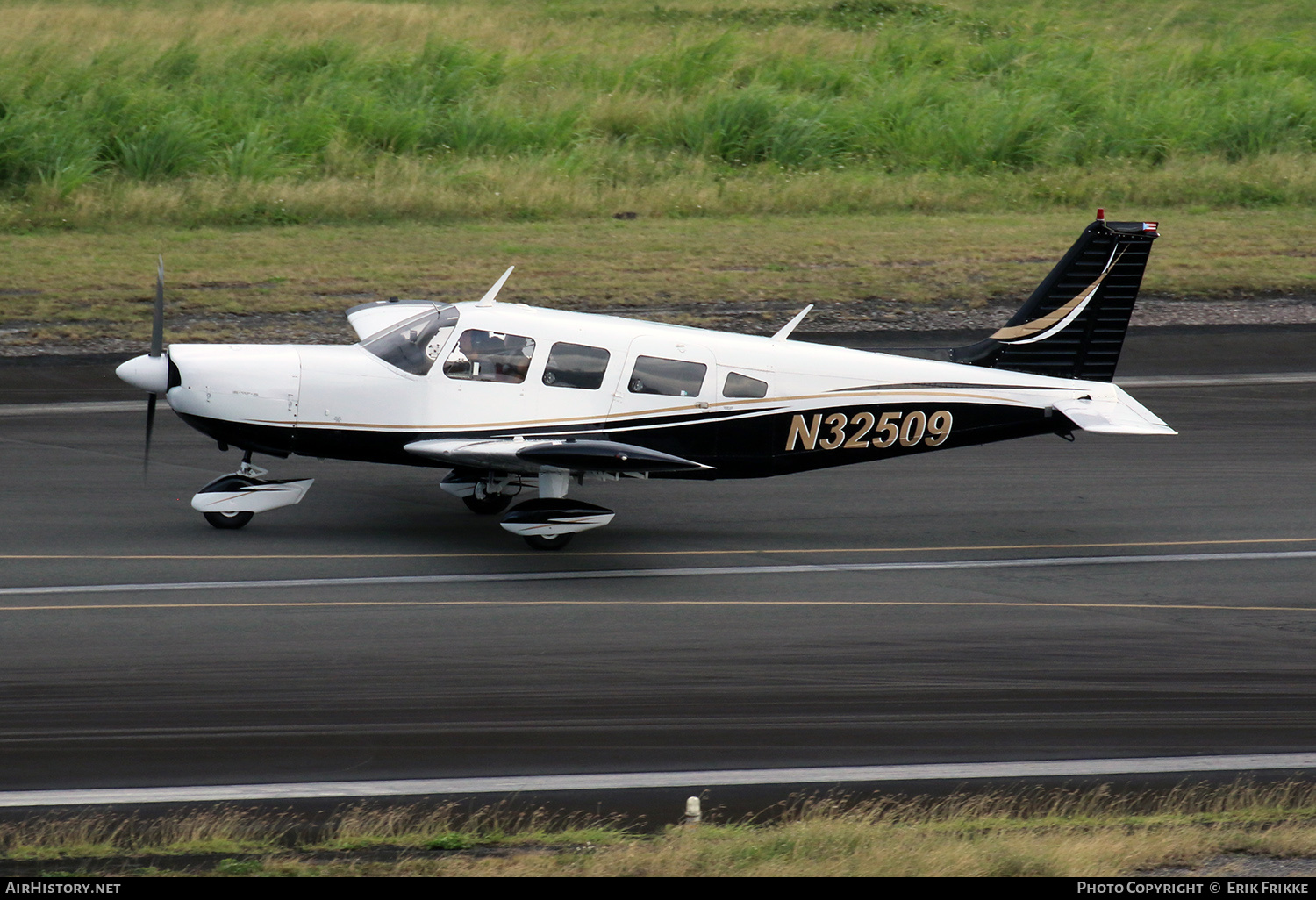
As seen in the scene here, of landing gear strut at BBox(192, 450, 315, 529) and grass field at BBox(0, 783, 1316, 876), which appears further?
landing gear strut at BBox(192, 450, 315, 529)

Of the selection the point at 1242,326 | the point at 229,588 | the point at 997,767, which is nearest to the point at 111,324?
the point at 229,588

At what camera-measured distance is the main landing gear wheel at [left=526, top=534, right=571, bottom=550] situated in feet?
42.1

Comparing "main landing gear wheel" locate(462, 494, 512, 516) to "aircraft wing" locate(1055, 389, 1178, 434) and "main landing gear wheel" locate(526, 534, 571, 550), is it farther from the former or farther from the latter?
"aircraft wing" locate(1055, 389, 1178, 434)

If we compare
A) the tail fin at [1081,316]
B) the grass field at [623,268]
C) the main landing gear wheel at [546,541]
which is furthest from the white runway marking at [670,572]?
the grass field at [623,268]

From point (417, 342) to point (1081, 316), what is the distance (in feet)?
21.5

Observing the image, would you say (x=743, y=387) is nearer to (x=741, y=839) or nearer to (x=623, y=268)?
(x=741, y=839)

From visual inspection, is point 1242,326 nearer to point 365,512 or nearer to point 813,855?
point 365,512

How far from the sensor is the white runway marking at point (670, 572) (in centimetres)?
1195

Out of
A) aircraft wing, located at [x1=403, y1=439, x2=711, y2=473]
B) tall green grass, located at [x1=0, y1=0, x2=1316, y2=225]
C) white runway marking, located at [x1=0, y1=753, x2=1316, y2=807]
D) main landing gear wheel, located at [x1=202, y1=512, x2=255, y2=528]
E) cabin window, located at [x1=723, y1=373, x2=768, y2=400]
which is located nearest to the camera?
white runway marking, located at [x1=0, y1=753, x2=1316, y2=807]

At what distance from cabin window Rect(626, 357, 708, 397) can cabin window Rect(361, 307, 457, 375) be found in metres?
1.76

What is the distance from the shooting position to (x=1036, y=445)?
17000 mm

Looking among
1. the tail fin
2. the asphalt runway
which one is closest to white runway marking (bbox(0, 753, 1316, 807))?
the asphalt runway

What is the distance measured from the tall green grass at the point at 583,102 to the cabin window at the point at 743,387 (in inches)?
619

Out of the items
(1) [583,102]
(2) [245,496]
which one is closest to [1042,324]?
(2) [245,496]
